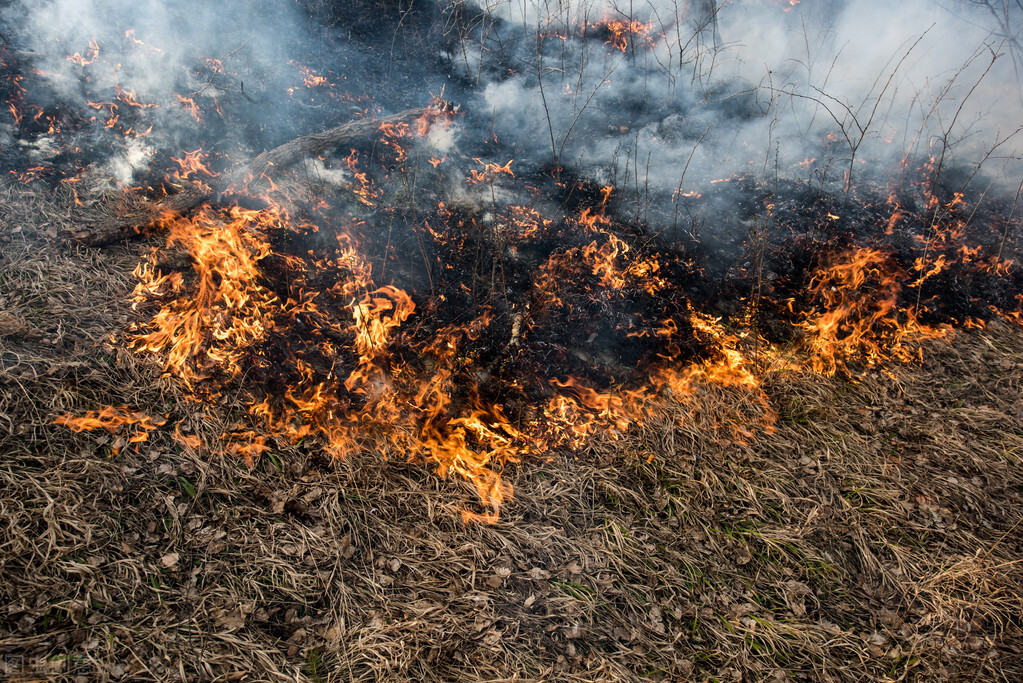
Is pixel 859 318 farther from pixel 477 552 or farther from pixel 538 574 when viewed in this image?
pixel 477 552

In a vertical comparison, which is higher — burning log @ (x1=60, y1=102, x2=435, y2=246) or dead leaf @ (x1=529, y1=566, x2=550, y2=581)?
burning log @ (x1=60, y1=102, x2=435, y2=246)

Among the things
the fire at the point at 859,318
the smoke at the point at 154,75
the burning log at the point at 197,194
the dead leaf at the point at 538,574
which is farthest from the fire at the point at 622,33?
the dead leaf at the point at 538,574

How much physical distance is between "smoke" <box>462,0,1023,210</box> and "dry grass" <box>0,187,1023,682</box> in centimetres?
304

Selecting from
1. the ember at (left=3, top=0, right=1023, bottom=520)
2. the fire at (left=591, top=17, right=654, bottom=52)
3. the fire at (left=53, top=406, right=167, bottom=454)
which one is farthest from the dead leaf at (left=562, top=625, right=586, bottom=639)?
the fire at (left=591, top=17, right=654, bottom=52)

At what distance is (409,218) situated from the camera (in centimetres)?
399

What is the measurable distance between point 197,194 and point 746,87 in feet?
19.1

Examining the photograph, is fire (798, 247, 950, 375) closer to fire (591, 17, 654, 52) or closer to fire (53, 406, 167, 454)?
fire (591, 17, 654, 52)

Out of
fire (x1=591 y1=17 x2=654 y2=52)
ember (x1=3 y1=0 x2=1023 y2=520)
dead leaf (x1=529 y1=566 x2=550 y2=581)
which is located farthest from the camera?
fire (x1=591 y1=17 x2=654 y2=52)

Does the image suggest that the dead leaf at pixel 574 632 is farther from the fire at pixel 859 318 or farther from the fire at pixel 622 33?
the fire at pixel 622 33

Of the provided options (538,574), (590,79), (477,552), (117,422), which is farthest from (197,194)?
(590,79)

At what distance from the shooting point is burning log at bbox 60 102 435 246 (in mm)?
3441

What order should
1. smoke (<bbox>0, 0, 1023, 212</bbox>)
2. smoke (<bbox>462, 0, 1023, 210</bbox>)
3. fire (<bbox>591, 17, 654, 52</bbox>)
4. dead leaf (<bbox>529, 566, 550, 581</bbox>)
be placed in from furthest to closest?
fire (<bbox>591, 17, 654, 52</bbox>), smoke (<bbox>462, 0, 1023, 210</bbox>), smoke (<bbox>0, 0, 1023, 212</bbox>), dead leaf (<bbox>529, 566, 550, 581</bbox>)

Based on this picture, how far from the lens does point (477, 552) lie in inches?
100

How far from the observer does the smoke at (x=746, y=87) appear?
5082 mm
